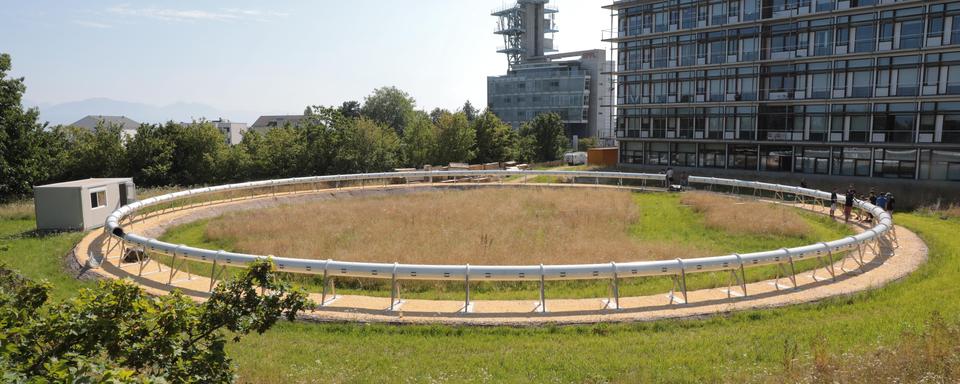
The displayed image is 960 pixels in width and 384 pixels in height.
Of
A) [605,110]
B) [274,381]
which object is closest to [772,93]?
[274,381]

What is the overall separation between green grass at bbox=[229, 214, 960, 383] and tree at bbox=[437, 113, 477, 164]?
46.3 m

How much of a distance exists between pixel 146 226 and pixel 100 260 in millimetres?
6820

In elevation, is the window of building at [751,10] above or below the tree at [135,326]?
above

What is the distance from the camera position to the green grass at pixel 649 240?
15.7 m

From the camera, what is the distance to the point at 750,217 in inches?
1013

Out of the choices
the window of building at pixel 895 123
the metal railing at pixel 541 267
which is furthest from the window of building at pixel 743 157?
the metal railing at pixel 541 267

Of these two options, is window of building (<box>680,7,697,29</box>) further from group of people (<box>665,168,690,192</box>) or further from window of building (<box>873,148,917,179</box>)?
window of building (<box>873,148,917,179</box>)

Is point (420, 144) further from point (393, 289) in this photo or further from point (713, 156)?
point (393, 289)

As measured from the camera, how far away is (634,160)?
5509cm

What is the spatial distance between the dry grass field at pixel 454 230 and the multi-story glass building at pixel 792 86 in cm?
1884

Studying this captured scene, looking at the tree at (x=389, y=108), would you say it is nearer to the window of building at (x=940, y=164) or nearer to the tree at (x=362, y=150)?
the tree at (x=362, y=150)

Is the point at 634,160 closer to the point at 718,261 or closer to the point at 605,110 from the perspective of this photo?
the point at 718,261

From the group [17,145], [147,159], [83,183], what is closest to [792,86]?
[83,183]

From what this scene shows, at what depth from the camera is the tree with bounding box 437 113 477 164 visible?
58.6 meters
